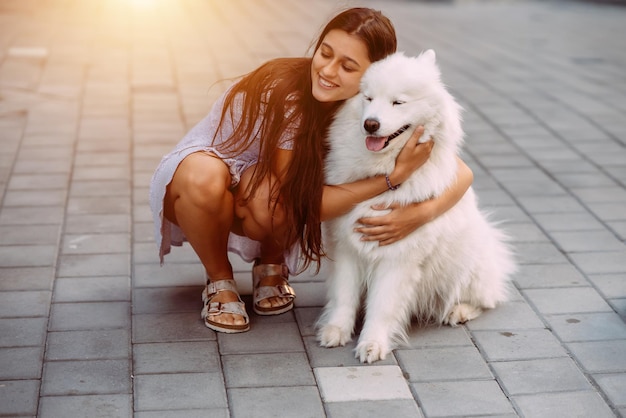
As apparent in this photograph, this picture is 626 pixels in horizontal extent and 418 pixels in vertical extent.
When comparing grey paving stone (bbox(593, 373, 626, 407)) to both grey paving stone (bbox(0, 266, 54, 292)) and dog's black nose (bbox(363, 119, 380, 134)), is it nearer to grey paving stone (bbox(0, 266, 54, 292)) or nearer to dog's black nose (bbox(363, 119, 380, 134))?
dog's black nose (bbox(363, 119, 380, 134))

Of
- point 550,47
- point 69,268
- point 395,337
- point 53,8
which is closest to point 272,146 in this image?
point 395,337

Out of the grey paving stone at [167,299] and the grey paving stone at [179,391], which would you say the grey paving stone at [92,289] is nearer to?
the grey paving stone at [167,299]

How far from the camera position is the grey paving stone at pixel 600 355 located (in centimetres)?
313

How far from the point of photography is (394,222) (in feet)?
10.2

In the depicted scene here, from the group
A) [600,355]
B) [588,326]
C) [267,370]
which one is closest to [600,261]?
[588,326]

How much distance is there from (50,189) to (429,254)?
235 centimetres

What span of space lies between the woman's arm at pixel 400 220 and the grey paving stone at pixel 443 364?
410 millimetres

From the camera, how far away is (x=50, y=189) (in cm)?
476

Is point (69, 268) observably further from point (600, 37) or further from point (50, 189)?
point (600, 37)

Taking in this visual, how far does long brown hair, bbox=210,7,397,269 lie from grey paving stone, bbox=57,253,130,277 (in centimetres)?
88

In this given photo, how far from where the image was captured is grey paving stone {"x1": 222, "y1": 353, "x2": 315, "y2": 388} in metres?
2.97

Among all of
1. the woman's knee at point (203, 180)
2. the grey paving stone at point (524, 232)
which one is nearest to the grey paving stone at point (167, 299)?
the woman's knee at point (203, 180)

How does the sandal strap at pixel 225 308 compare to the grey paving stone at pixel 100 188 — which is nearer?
the sandal strap at pixel 225 308

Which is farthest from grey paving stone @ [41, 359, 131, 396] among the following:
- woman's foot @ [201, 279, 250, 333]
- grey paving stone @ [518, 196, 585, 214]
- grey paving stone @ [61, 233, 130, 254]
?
grey paving stone @ [518, 196, 585, 214]
